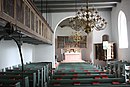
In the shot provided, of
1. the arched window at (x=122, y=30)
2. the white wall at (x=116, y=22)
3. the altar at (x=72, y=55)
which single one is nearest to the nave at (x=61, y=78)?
the white wall at (x=116, y=22)

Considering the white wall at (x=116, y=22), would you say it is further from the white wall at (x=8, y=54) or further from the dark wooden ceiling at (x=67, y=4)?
the white wall at (x=8, y=54)

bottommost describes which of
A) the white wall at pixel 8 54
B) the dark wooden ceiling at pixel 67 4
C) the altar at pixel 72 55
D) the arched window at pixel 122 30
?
the altar at pixel 72 55

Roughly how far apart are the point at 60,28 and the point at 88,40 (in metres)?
4.09

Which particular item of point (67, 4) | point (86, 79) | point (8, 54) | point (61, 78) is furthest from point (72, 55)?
point (86, 79)

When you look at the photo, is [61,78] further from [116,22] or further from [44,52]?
[116,22]

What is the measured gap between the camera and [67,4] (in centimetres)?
1318

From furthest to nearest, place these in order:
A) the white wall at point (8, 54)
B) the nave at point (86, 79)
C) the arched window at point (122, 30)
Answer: the arched window at point (122, 30), the white wall at point (8, 54), the nave at point (86, 79)

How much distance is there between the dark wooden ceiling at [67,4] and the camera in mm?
12383

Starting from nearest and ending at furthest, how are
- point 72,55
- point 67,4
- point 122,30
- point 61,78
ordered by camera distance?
point 61,78, point 67,4, point 122,30, point 72,55

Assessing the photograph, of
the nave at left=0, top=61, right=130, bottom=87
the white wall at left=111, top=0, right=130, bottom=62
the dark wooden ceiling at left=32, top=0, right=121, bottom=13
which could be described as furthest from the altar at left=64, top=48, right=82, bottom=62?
the nave at left=0, top=61, right=130, bottom=87

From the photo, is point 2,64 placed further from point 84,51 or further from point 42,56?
point 84,51

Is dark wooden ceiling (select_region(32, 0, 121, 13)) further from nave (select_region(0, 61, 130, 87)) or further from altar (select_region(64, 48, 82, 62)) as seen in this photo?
altar (select_region(64, 48, 82, 62))

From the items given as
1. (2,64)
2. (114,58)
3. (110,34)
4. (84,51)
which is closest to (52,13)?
(110,34)

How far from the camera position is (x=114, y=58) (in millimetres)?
15031
